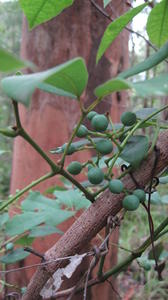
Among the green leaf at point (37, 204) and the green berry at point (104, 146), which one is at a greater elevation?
the green berry at point (104, 146)

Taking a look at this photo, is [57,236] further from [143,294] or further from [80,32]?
[143,294]

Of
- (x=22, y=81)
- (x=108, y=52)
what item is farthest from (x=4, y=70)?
(x=108, y=52)

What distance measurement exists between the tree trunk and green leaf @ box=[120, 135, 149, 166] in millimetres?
953

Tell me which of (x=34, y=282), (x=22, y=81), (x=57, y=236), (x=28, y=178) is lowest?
(x=57, y=236)

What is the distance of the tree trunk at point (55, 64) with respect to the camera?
1375 millimetres

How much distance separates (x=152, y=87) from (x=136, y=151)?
0.16 metres

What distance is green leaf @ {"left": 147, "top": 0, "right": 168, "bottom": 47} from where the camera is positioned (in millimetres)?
479

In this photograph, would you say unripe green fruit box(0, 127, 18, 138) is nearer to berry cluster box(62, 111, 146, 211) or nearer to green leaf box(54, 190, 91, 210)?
berry cluster box(62, 111, 146, 211)

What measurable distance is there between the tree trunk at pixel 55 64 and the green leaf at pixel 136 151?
0.95 metres

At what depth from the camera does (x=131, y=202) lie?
376 millimetres

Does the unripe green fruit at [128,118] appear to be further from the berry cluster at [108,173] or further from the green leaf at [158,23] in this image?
the green leaf at [158,23]

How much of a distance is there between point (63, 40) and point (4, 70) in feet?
4.04

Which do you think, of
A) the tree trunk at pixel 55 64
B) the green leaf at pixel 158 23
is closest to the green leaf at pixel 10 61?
the green leaf at pixel 158 23

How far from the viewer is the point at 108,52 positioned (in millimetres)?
1438
